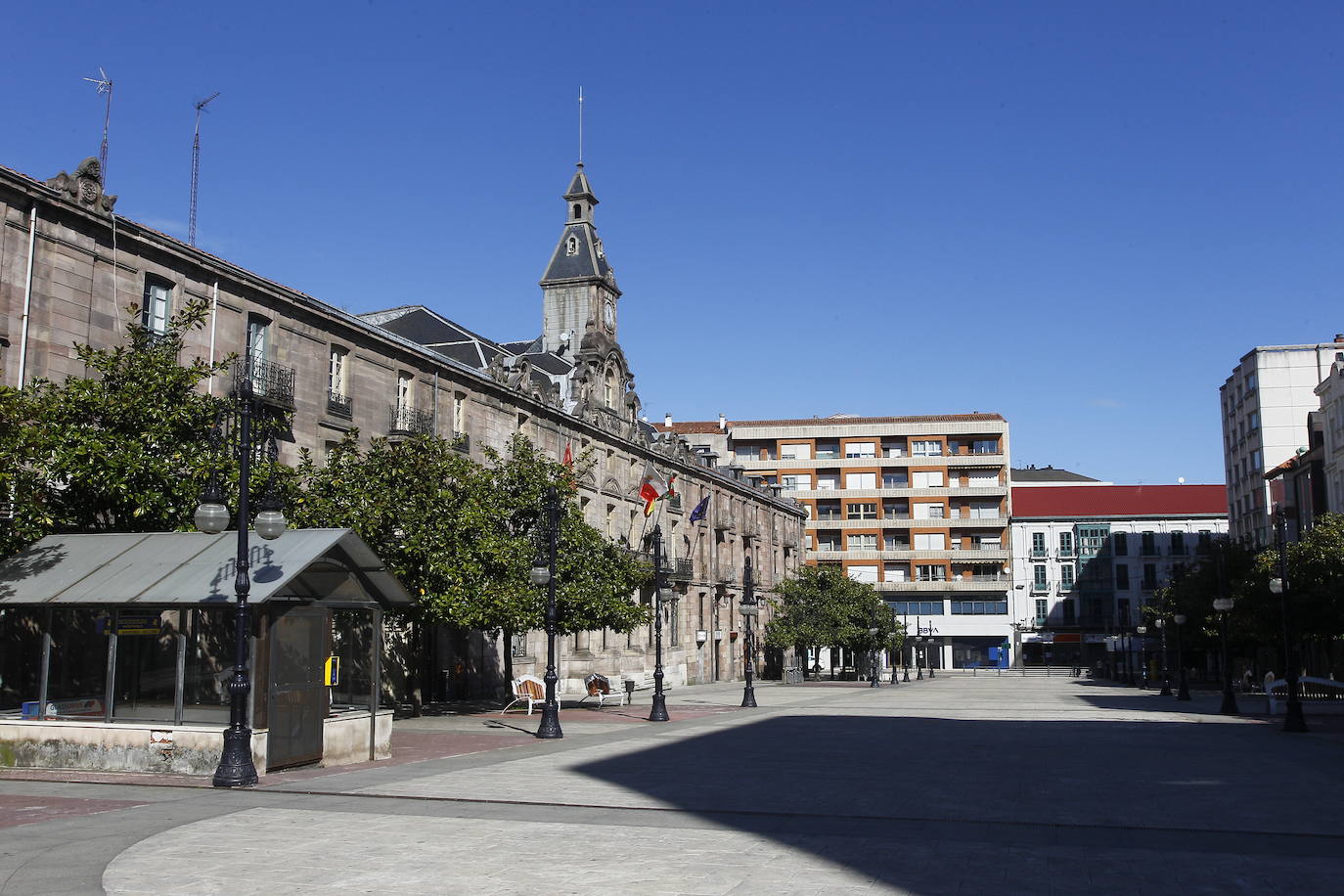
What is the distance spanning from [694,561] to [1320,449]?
33.9 meters

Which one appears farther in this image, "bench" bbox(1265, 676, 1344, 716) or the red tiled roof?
the red tiled roof

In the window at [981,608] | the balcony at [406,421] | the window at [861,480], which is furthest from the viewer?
the window at [861,480]

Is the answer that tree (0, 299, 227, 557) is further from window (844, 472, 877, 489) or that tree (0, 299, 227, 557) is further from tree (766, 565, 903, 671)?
window (844, 472, 877, 489)

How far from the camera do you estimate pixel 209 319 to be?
96.6 feet

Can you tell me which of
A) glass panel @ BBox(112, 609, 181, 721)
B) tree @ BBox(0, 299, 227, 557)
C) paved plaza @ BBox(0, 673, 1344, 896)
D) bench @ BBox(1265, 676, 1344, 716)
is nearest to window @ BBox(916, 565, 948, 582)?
bench @ BBox(1265, 676, 1344, 716)

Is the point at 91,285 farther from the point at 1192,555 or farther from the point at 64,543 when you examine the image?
the point at 1192,555

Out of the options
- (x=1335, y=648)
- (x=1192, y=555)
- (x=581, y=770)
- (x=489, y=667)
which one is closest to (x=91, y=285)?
(x=581, y=770)

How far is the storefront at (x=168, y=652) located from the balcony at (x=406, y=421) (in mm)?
17081

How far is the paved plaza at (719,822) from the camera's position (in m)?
9.43

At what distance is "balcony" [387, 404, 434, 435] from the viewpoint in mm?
35625

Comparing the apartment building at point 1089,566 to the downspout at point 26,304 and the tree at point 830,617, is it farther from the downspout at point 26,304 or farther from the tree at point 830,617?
the downspout at point 26,304

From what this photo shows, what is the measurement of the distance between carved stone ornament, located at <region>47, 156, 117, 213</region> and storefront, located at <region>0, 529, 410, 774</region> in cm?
1064

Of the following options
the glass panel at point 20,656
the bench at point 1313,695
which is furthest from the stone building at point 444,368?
the bench at point 1313,695

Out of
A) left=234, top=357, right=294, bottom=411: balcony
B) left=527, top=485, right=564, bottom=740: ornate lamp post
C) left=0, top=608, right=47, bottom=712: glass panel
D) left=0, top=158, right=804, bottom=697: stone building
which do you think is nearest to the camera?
left=0, top=608, right=47, bottom=712: glass panel
